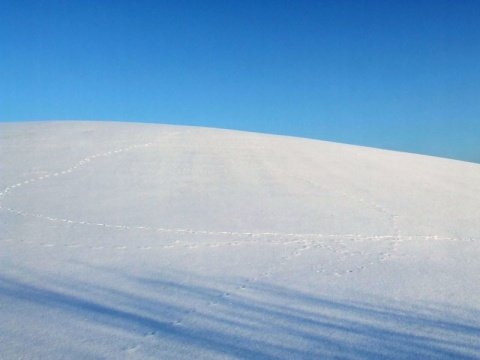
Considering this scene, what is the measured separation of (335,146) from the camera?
15.4m

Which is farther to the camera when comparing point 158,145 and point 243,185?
point 158,145

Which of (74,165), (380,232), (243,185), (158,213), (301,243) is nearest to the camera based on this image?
(301,243)

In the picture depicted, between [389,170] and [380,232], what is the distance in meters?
5.45

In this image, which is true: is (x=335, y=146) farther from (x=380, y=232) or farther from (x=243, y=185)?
(x=380, y=232)

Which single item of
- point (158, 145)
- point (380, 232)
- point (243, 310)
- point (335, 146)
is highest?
point (335, 146)

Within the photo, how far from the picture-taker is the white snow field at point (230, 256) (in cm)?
334

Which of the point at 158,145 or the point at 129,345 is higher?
the point at 158,145

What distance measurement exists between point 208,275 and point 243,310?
3.33 ft

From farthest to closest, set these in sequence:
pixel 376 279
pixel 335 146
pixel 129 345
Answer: pixel 335 146, pixel 376 279, pixel 129 345

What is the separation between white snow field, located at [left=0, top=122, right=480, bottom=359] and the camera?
334 centimetres

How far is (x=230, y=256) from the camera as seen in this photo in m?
5.61

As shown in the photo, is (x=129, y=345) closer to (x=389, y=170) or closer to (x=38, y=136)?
(x=389, y=170)

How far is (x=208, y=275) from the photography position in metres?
4.86

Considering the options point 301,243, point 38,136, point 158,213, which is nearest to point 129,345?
point 301,243
